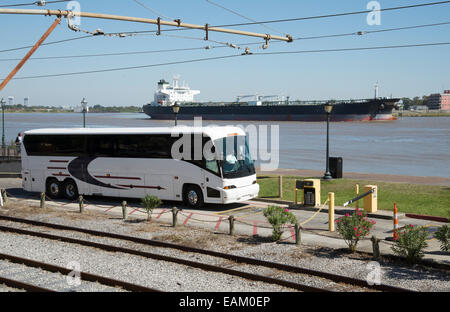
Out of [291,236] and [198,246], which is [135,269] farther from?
[291,236]

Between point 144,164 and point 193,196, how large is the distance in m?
2.47

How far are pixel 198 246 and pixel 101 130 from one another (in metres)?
9.67

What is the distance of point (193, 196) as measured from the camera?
19.0 meters

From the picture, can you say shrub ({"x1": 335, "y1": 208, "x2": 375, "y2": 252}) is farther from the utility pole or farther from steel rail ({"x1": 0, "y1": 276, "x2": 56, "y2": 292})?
the utility pole

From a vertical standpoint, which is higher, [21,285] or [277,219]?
[277,219]

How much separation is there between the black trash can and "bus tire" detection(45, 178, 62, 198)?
13238 mm

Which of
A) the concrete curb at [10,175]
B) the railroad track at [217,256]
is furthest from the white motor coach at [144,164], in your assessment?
the concrete curb at [10,175]

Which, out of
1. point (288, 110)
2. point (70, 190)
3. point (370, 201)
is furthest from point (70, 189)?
point (288, 110)

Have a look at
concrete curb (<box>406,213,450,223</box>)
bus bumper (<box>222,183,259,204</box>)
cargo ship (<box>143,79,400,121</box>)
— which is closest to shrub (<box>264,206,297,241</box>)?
bus bumper (<box>222,183,259,204</box>)

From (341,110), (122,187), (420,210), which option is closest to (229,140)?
(122,187)

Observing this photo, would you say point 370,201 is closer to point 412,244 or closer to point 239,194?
point 239,194

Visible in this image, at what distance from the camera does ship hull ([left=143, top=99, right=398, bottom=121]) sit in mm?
114375
